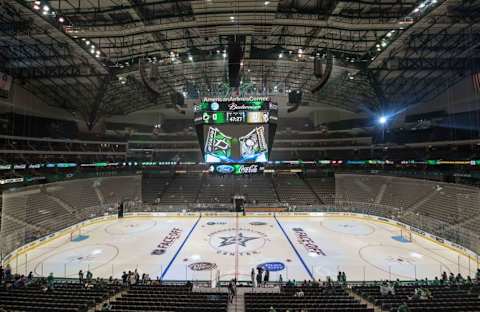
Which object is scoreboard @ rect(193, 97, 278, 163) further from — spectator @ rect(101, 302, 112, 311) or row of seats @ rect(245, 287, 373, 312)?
spectator @ rect(101, 302, 112, 311)

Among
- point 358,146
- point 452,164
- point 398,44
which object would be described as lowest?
point 452,164

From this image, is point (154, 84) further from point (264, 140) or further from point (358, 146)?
point (358, 146)

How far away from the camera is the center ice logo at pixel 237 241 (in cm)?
1981

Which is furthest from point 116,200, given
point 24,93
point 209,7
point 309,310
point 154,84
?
point 309,310

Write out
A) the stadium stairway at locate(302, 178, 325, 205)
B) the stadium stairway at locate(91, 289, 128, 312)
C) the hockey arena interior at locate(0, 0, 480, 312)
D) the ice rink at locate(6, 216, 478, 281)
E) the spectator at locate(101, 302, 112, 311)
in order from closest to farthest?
the spectator at locate(101, 302, 112, 311)
the stadium stairway at locate(91, 289, 128, 312)
the hockey arena interior at locate(0, 0, 480, 312)
the ice rink at locate(6, 216, 478, 281)
the stadium stairway at locate(302, 178, 325, 205)

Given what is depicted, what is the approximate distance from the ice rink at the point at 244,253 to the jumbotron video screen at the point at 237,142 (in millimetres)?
6870

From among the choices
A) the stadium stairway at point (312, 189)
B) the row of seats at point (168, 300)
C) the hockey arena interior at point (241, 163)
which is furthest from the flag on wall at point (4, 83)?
the stadium stairway at point (312, 189)

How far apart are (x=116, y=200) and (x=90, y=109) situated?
12.3 meters

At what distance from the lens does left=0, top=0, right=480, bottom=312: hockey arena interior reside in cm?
1362

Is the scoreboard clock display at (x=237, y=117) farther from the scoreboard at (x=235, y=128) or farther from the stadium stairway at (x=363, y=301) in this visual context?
the stadium stairway at (x=363, y=301)

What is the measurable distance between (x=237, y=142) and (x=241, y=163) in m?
1.40

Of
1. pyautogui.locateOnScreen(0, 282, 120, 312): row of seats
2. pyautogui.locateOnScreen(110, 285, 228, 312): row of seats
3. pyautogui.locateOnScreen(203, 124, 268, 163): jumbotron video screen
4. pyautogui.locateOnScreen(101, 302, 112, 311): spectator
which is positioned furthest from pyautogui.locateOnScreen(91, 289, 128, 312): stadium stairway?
pyautogui.locateOnScreen(203, 124, 268, 163): jumbotron video screen

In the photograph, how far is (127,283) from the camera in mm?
13156

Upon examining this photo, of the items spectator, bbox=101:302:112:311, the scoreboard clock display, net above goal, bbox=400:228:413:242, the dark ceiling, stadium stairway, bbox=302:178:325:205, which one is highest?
the dark ceiling
